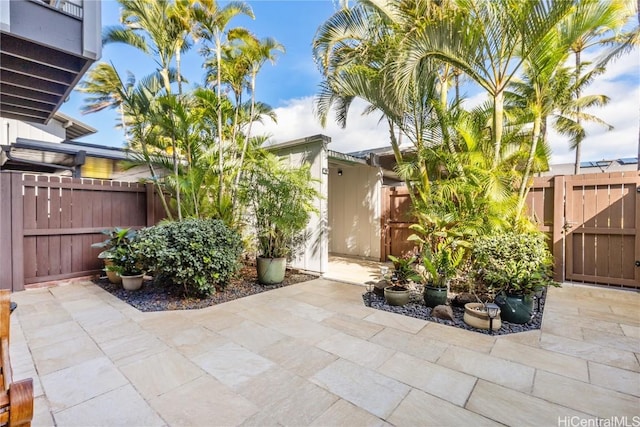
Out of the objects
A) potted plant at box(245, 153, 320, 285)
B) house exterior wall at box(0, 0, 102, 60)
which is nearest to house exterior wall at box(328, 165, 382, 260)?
potted plant at box(245, 153, 320, 285)

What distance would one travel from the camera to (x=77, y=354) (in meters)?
2.69

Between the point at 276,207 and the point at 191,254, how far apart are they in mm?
1677

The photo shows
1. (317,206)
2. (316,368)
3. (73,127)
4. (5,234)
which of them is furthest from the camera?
(73,127)

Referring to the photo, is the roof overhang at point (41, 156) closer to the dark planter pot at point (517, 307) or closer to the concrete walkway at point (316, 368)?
the concrete walkway at point (316, 368)

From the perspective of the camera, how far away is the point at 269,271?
518 centimetres

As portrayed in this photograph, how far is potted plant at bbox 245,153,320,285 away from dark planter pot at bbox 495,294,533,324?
3.12m

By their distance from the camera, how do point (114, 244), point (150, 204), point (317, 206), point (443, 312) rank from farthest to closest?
1. point (150, 204)
2. point (317, 206)
3. point (114, 244)
4. point (443, 312)

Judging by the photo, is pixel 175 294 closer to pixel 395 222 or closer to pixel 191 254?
pixel 191 254

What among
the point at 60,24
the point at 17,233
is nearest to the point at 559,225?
the point at 60,24

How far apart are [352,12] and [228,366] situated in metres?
5.75

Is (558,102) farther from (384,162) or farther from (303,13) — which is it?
(303,13)

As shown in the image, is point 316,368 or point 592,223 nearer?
point 316,368

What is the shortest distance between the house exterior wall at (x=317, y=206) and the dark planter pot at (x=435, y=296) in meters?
2.31

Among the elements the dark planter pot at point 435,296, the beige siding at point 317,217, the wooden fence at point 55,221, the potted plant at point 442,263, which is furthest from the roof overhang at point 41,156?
the dark planter pot at point 435,296
